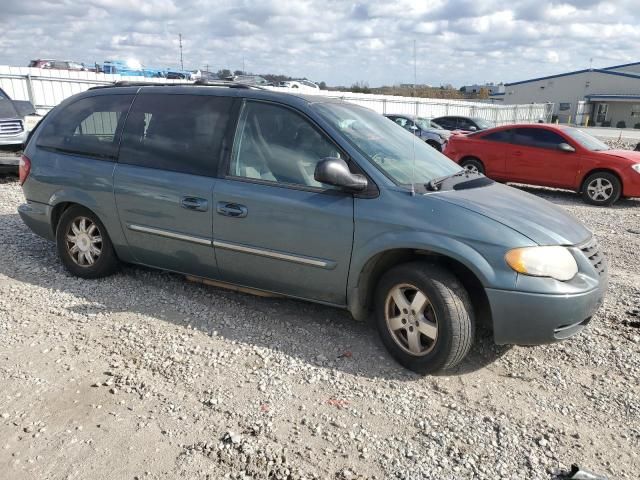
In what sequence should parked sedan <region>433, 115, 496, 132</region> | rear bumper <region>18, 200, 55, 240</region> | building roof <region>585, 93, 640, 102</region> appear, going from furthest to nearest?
1. building roof <region>585, 93, 640, 102</region>
2. parked sedan <region>433, 115, 496, 132</region>
3. rear bumper <region>18, 200, 55, 240</region>

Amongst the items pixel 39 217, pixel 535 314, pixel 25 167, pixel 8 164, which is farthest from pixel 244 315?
pixel 8 164

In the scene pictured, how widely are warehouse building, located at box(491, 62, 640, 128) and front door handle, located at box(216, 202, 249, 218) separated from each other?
54.1 meters

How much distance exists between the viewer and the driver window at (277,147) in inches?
150

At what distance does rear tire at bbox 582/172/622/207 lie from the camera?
9.76 m

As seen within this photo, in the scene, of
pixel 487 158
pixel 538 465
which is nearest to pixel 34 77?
pixel 487 158

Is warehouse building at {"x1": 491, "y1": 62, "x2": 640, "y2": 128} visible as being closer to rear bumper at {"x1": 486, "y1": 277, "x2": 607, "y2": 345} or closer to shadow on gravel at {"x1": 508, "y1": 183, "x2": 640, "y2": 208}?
shadow on gravel at {"x1": 508, "y1": 183, "x2": 640, "y2": 208}

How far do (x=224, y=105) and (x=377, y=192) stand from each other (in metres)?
1.51

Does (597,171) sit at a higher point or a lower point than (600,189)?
higher

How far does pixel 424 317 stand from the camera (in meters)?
3.45

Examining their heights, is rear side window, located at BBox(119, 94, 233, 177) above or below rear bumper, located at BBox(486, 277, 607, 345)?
above

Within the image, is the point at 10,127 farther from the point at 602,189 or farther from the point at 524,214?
the point at 602,189

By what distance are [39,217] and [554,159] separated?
29.8ft

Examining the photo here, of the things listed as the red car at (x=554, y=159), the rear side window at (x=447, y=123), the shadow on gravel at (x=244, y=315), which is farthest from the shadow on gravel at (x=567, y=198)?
the rear side window at (x=447, y=123)

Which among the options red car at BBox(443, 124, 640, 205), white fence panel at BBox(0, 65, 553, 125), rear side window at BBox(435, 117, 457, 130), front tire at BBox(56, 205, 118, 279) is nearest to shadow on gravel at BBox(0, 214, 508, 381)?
front tire at BBox(56, 205, 118, 279)
